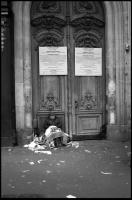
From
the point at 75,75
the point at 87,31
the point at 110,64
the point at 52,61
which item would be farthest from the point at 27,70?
the point at 110,64

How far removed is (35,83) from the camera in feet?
32.6

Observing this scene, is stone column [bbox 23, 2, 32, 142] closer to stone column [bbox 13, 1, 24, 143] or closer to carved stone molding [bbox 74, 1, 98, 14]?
stone column [bbox 13, 1, 24, 143]

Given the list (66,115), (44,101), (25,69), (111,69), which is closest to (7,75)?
(25,69)

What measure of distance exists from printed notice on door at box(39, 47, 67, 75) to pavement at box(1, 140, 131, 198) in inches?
74.8

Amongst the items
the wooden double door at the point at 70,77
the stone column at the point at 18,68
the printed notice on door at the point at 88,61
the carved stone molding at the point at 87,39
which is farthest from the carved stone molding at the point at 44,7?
the printed notice on door at the point at 88,61

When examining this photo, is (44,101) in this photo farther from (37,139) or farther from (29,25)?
(29,25)

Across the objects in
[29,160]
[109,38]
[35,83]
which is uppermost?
[109,38]

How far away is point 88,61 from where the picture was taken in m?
10.1

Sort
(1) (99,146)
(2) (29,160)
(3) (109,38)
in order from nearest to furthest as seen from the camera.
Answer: (2) (29,160), (1) (99,146), (3) (109,38)

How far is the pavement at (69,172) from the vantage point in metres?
5.75

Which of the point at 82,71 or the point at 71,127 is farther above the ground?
the point at 82,71

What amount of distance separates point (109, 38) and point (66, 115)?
2222 millimetres

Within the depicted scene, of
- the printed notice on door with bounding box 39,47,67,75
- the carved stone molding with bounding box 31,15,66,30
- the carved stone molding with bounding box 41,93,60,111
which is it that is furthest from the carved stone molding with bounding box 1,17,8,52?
the carved stone molding with bounding box 41,93,60,111

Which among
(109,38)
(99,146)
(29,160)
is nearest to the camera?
(29,160)
